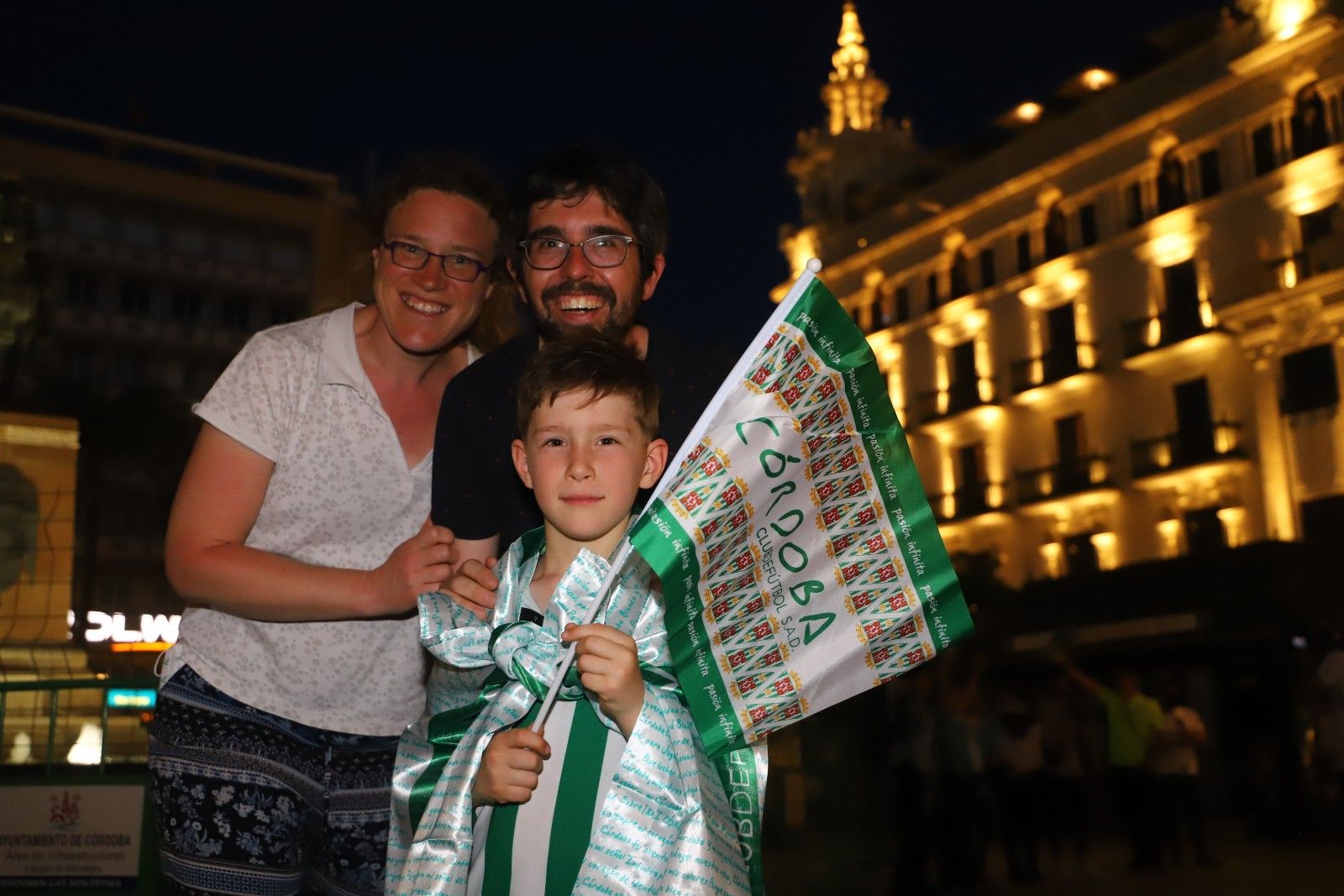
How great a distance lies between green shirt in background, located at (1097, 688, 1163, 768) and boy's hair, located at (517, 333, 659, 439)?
9.57 metres

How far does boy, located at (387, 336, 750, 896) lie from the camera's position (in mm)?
2199

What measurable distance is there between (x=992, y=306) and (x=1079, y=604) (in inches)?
375

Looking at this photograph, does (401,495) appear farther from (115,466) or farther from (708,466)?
(115,466)

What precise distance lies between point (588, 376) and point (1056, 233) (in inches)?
1239

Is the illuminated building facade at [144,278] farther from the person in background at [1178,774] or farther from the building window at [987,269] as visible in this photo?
the person in background at [1178,774]

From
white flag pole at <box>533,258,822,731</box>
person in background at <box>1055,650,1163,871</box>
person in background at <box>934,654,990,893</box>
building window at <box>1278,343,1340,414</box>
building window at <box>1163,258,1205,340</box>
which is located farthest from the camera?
building window at <box>1163,258,1205,340</box>

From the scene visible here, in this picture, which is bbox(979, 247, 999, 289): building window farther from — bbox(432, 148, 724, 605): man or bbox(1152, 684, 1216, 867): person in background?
bbox(432, 148, 724, 605): man

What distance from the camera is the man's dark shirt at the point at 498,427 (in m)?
2.66

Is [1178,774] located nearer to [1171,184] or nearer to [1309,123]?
[1309,123]

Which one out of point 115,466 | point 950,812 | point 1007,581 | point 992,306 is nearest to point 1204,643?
point 1007,581

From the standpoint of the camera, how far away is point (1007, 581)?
3125 cm

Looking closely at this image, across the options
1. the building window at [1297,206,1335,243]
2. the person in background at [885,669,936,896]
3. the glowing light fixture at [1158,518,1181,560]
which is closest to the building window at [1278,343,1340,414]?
the building window at [1297,206,1335,243]

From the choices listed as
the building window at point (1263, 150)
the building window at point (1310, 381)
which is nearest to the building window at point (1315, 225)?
the building window at point (1263, 150)

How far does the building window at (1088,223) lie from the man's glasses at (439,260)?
99.0ft
